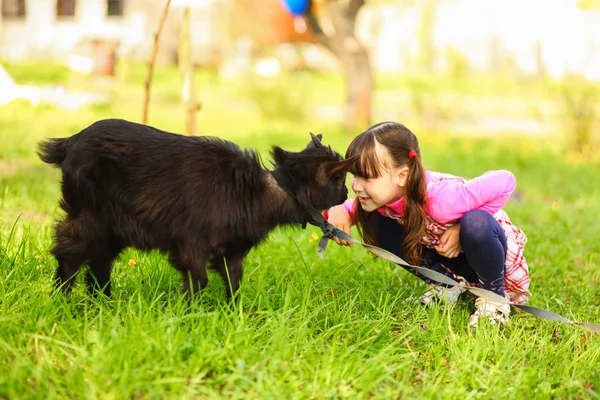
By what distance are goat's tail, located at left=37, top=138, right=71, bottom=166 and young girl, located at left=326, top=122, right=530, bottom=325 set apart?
130cm

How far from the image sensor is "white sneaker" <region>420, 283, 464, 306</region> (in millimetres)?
3293

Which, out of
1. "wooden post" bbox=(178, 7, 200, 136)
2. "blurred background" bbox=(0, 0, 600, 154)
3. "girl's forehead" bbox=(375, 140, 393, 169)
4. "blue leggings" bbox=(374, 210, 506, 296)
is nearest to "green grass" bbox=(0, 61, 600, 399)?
"blue leggings" bbox=(374, 210, 506, 296)

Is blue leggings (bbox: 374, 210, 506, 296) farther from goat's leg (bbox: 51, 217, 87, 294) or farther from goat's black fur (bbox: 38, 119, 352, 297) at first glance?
goat's leg (bbox: 51, 217, 87, 294)

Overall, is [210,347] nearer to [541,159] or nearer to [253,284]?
[253,284]

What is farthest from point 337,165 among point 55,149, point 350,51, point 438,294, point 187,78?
point 350,51

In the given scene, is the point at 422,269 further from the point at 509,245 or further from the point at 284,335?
the point at 284,335

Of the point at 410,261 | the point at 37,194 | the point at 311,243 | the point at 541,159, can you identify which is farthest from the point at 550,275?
the point at 541,159

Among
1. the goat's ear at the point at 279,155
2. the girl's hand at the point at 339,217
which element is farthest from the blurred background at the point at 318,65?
the goat's ear at the point at 279,155

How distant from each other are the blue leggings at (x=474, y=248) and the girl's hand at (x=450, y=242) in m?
0.06

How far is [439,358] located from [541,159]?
6564 mm

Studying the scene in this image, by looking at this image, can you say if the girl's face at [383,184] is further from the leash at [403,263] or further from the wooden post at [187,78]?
the wooden post at [187,78]

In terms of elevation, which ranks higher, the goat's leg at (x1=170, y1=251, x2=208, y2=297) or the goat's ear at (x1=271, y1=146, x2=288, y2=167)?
the goat's ear at (x1=271, y1=146, x2=288, y2=167)

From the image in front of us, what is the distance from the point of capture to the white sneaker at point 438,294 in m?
3.29

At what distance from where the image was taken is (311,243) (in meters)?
4.35
